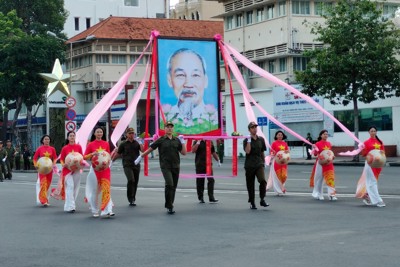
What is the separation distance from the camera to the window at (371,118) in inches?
1863

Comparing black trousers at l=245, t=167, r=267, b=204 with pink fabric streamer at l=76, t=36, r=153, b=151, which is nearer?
black trousers at l=245, t=167, r=267, b=204

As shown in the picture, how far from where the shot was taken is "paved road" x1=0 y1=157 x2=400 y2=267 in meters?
10.1

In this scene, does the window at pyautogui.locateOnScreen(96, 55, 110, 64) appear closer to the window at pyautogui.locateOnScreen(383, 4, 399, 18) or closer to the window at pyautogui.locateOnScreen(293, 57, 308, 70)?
the window at pyautogui.locateOnScreen(293, 57, 308, 70)

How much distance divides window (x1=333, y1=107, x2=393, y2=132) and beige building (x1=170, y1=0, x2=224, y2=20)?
134 ft

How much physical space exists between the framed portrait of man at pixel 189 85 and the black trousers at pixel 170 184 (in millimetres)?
1855

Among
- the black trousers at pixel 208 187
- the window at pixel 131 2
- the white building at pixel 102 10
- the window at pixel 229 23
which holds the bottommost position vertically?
the black trousers at pixel 208 187

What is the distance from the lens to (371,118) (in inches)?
1907

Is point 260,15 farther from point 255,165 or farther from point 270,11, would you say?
point 255,165

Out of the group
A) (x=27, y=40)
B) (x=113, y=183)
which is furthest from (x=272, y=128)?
(x=113, y=183)

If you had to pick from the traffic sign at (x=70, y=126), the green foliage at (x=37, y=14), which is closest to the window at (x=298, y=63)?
the traffic sign at (x=70, y=126)

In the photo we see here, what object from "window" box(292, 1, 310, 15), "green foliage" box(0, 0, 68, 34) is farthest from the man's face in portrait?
"green foliage" box(0, 0, 68, 34)

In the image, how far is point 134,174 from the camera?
19016 millimetres

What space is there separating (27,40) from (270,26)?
18.0 m

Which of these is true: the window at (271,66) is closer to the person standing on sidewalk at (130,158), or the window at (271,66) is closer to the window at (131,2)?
the window at (131,2)
